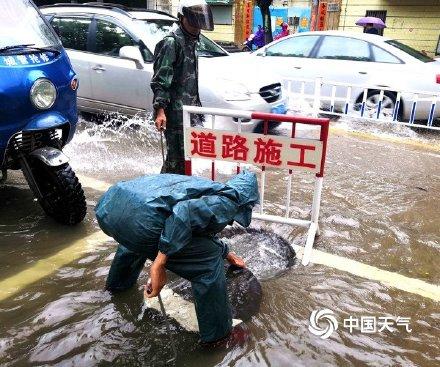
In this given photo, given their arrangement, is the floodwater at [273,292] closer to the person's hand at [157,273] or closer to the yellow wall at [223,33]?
the person's hand at [157,273]

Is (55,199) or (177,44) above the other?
(177,44)

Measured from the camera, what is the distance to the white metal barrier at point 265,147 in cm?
328

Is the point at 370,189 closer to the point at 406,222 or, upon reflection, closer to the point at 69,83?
the point at 406,222

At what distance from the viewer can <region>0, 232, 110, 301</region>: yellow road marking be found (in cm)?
300

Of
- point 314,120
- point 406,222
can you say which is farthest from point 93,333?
point 406,222

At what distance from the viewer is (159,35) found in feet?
20.6

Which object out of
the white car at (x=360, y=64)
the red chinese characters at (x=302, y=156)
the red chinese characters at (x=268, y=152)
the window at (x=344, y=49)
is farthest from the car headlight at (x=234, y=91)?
the window at (x=344, y=49)

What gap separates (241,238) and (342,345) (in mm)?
1377

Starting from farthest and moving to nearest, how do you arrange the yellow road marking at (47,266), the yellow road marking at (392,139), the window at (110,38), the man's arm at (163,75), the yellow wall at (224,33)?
the yellow wall at (224,33) < the yellow road marking at (392,139) < the window at (110,38) < the man's arm at (163,75) < the yellow road marking at (47,266)

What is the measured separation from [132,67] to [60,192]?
9.96ft

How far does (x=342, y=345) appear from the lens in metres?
2.54

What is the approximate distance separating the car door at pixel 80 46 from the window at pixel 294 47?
11.8 ft

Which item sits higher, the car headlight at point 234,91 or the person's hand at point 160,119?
the person's hand at point 160,119

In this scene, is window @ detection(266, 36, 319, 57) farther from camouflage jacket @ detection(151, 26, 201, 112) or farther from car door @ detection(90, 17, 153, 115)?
camouflage jacket @ detection(151, 26, 201, 112)
